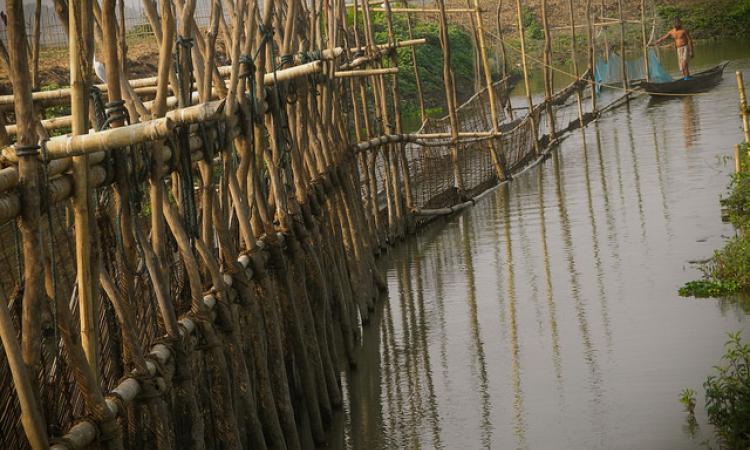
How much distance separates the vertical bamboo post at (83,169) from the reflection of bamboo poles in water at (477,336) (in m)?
3.20

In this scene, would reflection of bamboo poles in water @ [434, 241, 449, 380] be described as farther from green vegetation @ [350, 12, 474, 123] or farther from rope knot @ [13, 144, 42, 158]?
green vegetation @ [350, 12, 474, 123]

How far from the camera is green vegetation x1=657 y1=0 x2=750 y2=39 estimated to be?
131 ft

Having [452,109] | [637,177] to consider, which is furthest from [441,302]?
[637,177]

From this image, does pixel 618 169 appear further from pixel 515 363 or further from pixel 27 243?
pixel 27 243

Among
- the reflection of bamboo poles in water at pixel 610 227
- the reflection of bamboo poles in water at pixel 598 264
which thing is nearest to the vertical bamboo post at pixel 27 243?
the reflection of bamboo poles in water at pixel 598 264

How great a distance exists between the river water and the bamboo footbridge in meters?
0.61

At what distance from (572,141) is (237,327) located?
1556 centimetres

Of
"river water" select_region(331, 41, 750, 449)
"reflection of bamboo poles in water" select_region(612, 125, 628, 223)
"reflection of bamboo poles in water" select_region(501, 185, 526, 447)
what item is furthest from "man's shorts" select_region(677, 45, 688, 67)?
"reflection of bamboo poles in water" select_region(501, 185, 526, 447)

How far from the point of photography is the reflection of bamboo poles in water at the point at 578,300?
26.8ft

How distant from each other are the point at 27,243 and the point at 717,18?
130 feet

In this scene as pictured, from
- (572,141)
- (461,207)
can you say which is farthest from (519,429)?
(572,141)

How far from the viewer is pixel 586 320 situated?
9.55 metres

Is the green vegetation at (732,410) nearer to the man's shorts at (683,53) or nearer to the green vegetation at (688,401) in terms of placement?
the green vegetation at (688,401)

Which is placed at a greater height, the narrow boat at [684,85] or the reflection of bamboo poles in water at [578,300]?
the narrow boat at [684,85]
